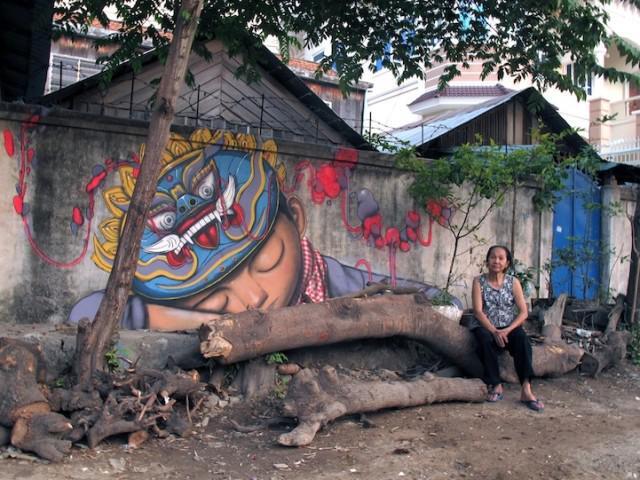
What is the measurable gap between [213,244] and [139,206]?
6.60 ft

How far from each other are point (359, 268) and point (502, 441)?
3209 millimetres

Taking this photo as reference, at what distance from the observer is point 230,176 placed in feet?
21.5

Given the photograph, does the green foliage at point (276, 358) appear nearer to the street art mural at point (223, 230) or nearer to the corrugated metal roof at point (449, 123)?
the street art mural at point (223, 230)

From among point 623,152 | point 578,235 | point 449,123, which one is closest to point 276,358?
point 578,235

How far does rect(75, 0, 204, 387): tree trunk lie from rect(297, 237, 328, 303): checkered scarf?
2716 mm

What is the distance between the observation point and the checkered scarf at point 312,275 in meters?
6.94

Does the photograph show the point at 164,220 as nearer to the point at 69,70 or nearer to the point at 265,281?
the point at 265,281

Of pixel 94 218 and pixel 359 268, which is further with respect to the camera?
pixel 359 268

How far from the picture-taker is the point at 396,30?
8023mm

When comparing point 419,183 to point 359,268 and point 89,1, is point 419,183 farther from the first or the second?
point 89,1

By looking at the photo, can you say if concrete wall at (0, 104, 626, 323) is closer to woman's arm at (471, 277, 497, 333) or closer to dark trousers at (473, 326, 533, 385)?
woman's arm at (471, 277, 497, 333)

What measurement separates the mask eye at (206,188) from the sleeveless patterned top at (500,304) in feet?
9.24

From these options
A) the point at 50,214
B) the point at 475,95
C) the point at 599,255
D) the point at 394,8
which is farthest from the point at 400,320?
the point at 475,95

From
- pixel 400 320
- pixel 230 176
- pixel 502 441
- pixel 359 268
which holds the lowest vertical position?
pixel 502 441
